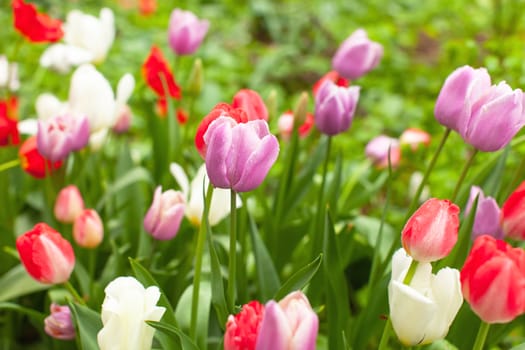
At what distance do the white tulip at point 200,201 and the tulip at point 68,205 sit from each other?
18 centimetres

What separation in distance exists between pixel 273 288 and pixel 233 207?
35 cm

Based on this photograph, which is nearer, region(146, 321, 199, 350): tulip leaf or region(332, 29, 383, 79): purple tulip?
region(146, 321, 199, 350): tulip leaf

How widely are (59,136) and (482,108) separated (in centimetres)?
63

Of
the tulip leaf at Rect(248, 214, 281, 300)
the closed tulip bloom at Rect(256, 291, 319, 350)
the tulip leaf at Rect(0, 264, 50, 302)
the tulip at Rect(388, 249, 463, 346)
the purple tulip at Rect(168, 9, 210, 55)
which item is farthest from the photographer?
the purple tulip at Rect(168, 9, 210, 55)

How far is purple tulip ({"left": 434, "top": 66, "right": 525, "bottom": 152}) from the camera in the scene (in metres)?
0.92

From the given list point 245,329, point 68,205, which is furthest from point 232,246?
point 68,205

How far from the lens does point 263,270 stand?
114cm

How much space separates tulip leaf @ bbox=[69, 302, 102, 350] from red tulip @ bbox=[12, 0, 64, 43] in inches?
26.9

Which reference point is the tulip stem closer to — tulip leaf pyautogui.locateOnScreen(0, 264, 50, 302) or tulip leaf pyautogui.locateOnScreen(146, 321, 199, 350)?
tulip leaf pyautogui.locateOnScreen(146, 321, 199, 350)

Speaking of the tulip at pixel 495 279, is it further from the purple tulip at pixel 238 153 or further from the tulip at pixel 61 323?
the tulip at pixel 61 323

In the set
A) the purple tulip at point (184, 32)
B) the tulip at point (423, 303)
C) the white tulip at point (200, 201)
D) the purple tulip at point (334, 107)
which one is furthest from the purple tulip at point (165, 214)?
the purple tulip at point (184, 32)

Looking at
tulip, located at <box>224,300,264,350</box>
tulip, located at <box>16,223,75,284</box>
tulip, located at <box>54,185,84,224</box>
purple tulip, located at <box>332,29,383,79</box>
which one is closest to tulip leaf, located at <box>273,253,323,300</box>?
tulip, located at <box>224,300,264,350</box>

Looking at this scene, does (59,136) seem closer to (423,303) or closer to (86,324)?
(86,324)

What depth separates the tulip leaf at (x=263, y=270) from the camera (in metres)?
1.14
